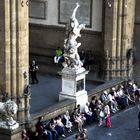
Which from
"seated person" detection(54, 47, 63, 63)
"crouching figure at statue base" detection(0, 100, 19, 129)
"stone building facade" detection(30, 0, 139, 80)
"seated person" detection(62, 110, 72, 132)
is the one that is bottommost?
"seated person" detection(62, 110, 72, 132)

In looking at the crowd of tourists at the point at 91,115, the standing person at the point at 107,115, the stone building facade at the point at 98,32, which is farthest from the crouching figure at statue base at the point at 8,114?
the stone building facade at the point at 98,32

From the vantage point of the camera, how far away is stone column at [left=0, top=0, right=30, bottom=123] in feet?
82.6

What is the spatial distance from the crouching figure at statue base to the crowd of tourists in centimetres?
122

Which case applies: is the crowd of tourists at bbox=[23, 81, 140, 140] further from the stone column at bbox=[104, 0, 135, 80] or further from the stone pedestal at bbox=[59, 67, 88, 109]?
the stone column at bbox=[104, 0, 135, 80]

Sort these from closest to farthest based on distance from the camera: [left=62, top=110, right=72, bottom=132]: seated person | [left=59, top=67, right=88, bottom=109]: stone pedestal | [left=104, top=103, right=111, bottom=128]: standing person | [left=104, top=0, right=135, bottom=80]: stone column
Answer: [left=62, top=110, right=72, bottom=132]: seated person < [left=104, top=103, right=111, bottom=128]: standing person < [left=59, top=67, right=88, bottom=109]: stone pedestal < [left=104, top=0, right=135, bottom=80]: stone column

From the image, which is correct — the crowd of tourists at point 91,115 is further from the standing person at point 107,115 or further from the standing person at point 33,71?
the standing person at point 33,71

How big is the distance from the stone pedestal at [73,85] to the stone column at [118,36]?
404cm

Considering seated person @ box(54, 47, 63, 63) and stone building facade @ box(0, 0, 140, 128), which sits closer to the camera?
stone building facade @ box(0, 0, 140, 128)

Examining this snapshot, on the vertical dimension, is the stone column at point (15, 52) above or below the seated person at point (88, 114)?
above

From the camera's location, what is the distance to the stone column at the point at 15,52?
82.6ft

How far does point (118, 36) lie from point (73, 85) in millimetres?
5022

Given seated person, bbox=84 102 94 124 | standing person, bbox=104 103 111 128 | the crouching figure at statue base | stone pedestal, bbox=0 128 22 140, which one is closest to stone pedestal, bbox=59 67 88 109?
seated person, bbox=84 102 94 124

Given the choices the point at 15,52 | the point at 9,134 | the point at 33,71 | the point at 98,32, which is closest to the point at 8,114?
the point at 9,134

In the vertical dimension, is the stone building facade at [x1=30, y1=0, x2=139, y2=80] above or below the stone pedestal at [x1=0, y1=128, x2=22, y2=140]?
above
